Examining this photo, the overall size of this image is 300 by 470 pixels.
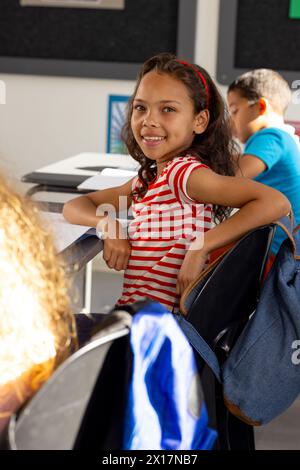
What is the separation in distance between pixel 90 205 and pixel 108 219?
87 mm

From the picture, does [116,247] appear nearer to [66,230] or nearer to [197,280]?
[66,230]

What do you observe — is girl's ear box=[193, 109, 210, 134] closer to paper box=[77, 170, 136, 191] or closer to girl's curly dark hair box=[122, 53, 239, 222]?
girl's curly dark hair box=[122, 53, 239, 222]

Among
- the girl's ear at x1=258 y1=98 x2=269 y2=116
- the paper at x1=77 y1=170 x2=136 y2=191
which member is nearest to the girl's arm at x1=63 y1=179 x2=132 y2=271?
Answer: the paper at x1=77 y1=170 x2=136 y2=191

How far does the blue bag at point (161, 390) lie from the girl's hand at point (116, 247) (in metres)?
0.71

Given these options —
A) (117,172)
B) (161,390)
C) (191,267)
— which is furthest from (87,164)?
(161,390)

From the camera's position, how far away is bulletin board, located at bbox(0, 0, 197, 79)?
335cm

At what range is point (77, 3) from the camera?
3369mm

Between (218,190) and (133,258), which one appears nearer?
(218,190)

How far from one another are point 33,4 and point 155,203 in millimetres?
2192

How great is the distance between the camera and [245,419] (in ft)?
4.14

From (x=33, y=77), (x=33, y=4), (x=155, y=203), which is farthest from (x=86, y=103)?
(x=155, y=203)

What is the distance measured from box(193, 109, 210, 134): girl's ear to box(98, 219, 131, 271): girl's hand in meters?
0.25
